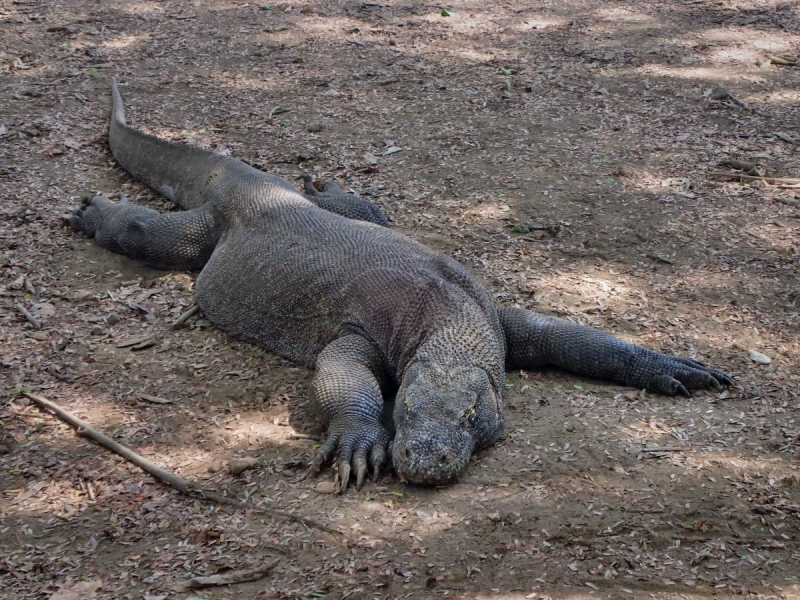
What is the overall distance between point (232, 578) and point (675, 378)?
269cm

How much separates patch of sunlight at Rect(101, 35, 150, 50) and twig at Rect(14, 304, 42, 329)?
496cm

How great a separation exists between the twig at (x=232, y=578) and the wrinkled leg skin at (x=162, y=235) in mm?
3050

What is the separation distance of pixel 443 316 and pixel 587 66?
587 centimetres

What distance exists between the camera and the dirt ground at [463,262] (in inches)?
135

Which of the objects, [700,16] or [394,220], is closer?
[394,220]

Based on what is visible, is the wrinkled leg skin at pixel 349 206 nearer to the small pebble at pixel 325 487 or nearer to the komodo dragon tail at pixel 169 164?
the komodo dragon tail at pixel 169 164

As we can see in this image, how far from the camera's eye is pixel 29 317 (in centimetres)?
527

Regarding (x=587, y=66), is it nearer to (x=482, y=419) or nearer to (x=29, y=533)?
(x=482, y=419)

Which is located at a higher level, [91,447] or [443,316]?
[443,316]

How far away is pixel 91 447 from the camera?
4.18 metres

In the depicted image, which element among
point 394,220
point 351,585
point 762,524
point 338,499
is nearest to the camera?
point 351,585

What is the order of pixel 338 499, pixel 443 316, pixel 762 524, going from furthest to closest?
1. pixel 443 316
2. pixel 338 499
3. pixel 762 524

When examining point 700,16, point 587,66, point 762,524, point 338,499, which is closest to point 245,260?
point 338,499

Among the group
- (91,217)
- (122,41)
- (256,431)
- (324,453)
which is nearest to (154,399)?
(256,431)
